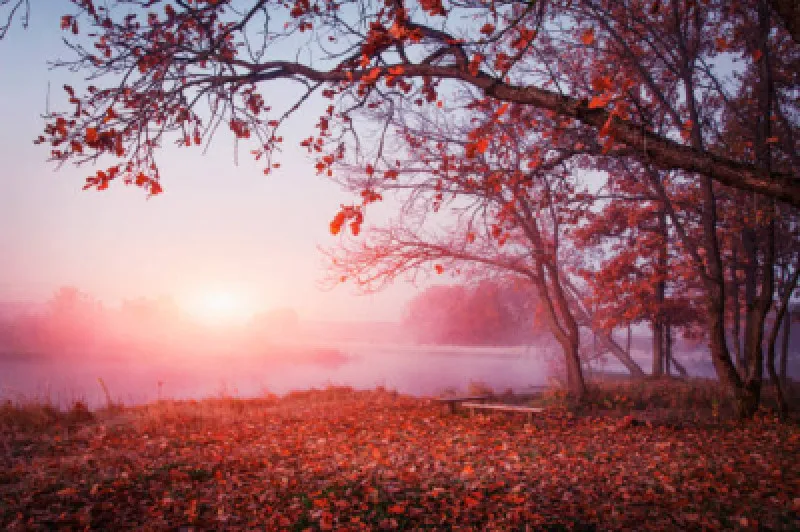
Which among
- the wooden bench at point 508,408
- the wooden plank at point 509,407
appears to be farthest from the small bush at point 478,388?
the wooden plank at point 509,407

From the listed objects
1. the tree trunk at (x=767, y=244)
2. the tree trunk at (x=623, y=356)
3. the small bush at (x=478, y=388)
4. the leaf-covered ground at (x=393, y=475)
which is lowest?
the small bush at (x=478, y=388)

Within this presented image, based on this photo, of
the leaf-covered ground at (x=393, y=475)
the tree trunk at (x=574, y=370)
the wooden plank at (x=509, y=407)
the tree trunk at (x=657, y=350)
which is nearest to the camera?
the leaf-covered ground at (x=393, y=475)

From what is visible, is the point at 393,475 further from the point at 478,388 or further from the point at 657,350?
the point at 657,350

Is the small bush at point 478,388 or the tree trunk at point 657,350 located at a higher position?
the tree trunk at point 657,350

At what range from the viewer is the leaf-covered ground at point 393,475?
171 inches

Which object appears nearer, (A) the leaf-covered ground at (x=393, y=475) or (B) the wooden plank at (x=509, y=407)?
(A) the leaf-covered ground at (x=393, y=475)

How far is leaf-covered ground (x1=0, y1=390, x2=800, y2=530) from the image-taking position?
4348 millimetres

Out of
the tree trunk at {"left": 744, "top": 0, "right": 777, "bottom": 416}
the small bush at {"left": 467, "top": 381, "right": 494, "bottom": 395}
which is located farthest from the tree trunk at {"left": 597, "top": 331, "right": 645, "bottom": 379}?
the tree trunk at {"left": 744, "top": 0, "right": 777, "bottom": 416}

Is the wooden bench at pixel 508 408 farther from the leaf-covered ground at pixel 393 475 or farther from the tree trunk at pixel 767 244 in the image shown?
the tree trunk at pixel 767 244

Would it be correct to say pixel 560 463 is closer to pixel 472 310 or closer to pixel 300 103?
pixel 300 103

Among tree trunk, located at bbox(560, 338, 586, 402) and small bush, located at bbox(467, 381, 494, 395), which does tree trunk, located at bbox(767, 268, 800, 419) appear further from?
small bush, located at bbox(467, 381, 494, 395)

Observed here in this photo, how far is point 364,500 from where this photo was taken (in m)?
4.76

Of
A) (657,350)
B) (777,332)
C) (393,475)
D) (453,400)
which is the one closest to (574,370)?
(453,400)

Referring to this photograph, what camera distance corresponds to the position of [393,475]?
569cm
